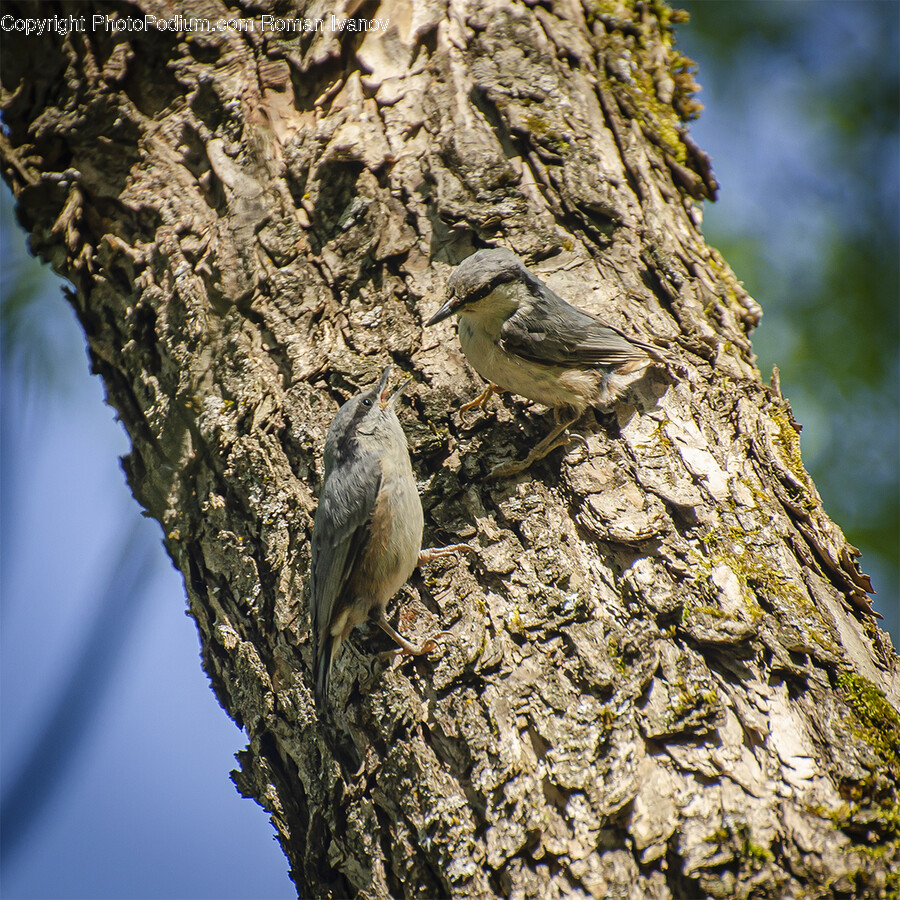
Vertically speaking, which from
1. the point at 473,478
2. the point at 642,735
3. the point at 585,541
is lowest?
the point at 642,735

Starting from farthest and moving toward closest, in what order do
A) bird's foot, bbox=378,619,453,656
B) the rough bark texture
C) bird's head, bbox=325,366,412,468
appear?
1. bird's head, bbox=325,366,412,468
2. bird's foot, bbox=378,619,453,656
3. the rough bark texture

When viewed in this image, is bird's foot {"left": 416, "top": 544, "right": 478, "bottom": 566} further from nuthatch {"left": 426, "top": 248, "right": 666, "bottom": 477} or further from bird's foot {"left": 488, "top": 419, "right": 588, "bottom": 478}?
nuthatch {"left": 426, "top": 248, "right": 666, "bottom": 477}

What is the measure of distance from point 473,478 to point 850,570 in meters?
1.18

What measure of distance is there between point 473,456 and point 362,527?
1.62ft

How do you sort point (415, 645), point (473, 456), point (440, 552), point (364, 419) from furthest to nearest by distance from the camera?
point (364, 419) < point (473, 456) < point (440, 552) < point (415, 645)

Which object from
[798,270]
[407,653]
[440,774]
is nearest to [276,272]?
[407,653]

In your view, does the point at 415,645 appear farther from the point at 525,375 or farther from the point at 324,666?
the point at 525,375

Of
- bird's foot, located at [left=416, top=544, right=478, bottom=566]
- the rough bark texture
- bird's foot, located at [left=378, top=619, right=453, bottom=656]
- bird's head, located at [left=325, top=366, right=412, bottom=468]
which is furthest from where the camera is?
bird's head, located at [left=325, top=366, right=412, bottom=468]

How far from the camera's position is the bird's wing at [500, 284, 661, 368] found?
2.45 m

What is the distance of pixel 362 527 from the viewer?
100 inches

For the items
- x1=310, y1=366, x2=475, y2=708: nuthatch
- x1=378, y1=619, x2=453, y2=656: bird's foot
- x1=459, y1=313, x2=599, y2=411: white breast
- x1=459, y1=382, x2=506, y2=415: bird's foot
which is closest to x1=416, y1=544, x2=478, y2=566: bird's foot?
x1=310, y1=366, x2=475, y2=708: nuthatch

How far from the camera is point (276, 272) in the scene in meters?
2.65

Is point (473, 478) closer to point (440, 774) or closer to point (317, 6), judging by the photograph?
point (440, 774)

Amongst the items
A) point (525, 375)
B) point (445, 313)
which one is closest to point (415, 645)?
point (525, 375)
